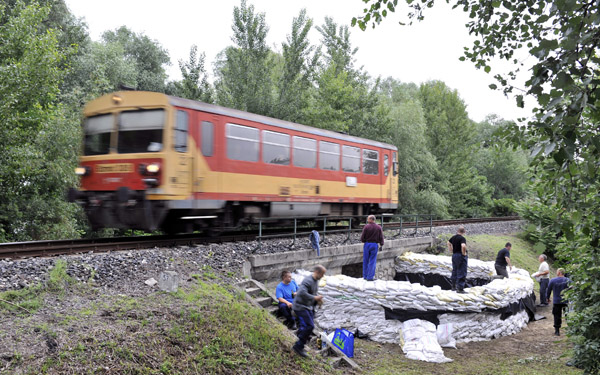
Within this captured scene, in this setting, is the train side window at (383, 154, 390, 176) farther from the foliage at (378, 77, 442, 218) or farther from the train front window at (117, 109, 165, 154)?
the train front window at (117, 109, 165, 154)

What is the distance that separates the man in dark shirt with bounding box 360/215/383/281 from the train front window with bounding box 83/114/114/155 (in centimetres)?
592

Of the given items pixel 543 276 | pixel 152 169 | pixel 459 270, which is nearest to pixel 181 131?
pixel 152 169

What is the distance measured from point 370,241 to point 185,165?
441 centimetres

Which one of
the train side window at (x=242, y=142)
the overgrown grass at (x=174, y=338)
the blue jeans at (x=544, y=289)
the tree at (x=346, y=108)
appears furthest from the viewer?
the tree at (x=346, y=108)

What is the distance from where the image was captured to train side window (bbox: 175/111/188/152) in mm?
9500

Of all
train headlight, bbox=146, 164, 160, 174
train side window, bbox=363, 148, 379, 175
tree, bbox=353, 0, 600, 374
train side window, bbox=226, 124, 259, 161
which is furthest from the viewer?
train side window, bbox=363, 148, 379, 175

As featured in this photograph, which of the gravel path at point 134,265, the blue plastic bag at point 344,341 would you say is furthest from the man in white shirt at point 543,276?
the blue plastic bag at point 344,341

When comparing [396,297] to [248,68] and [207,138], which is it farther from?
[248,68]

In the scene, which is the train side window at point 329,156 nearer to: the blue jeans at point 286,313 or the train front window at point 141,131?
the train front window at point 141,131

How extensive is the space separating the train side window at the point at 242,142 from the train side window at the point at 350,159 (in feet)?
12.8

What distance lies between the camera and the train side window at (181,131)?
31.2 ft

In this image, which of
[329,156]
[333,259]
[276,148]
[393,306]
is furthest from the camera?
[329,156]

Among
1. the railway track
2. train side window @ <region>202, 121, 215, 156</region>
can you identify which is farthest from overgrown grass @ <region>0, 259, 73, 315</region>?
train side window @ <region>202, 121, 215, 156</region>

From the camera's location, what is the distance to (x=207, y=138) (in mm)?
10164
